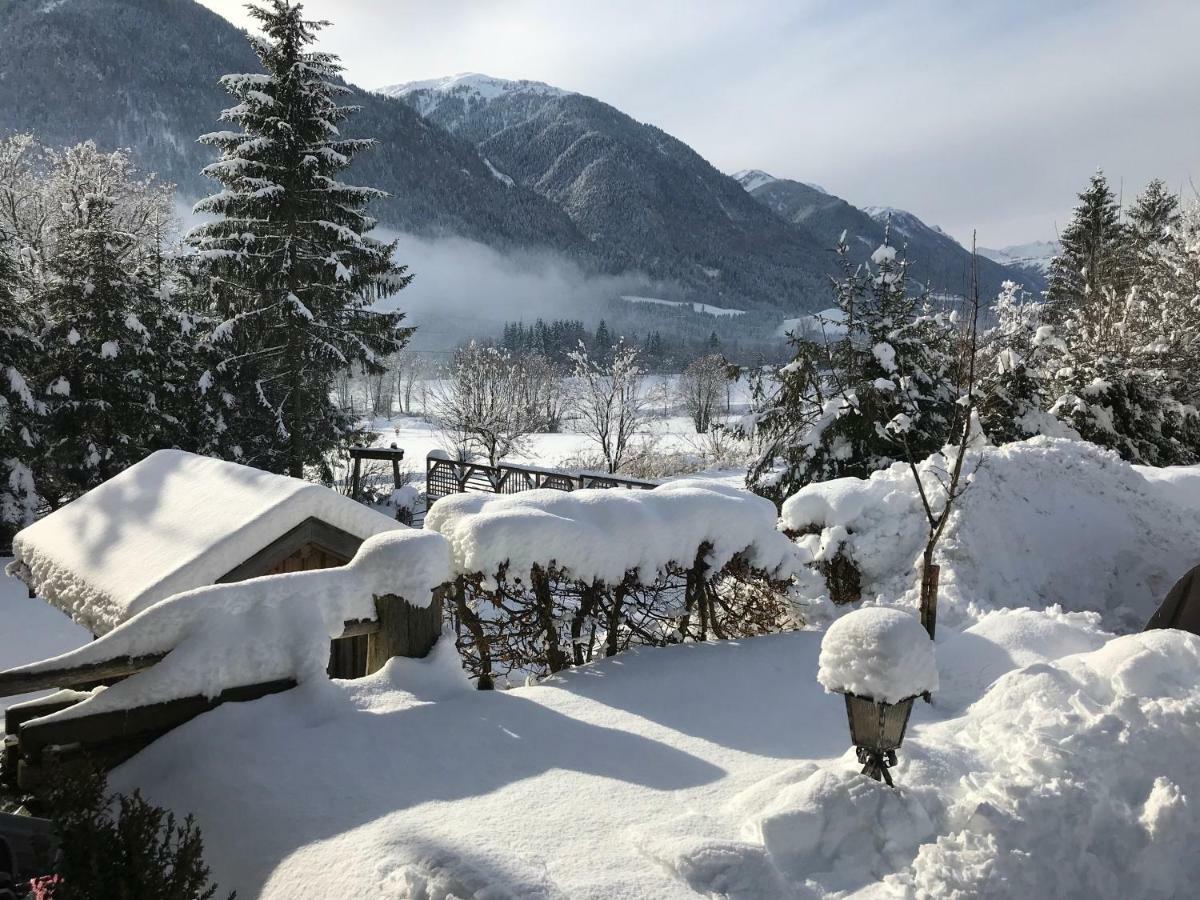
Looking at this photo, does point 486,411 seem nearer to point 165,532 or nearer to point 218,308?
point 218,308

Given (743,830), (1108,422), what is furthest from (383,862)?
(1108,422)

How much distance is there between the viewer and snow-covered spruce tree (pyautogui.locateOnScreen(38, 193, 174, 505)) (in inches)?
709

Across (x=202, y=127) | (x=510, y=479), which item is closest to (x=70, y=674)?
(x=510, y=479)

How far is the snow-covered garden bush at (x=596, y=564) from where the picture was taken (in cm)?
537

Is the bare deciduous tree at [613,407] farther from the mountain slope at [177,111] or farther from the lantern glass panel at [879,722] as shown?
the mountain slope at [177,111]

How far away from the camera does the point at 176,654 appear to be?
3396 millimetres

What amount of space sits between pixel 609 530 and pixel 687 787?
2.38 meters

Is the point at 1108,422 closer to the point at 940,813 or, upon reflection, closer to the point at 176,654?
the point at 940,813

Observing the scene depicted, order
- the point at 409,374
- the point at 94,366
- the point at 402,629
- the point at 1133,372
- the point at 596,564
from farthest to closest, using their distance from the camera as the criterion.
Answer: the point at 409,374, the point at 94,366, the point at 1133,372, the point at 596,564, the point at 402,629

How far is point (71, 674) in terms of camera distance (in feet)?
10.2

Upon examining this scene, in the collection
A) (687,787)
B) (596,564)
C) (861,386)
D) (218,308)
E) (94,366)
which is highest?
(218,308)

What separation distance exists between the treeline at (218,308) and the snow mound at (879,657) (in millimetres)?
17314

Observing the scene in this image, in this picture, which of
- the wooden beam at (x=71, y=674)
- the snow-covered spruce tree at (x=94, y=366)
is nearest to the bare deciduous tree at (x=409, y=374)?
the snow-covered spruce tree at (x=94, y=366)

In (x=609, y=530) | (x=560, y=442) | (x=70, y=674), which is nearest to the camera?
(x=70, y=674)
